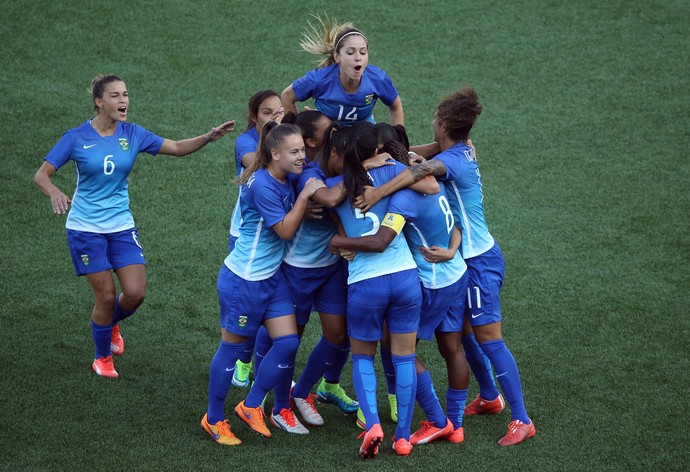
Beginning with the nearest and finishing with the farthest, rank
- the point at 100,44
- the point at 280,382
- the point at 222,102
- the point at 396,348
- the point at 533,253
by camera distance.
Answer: the point at 396,348 < the point at 280,382 < the point at 533,253 < the point at 222,102 < the point at 100,44

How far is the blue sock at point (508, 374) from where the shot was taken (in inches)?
225

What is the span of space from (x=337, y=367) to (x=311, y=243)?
1.00 metres

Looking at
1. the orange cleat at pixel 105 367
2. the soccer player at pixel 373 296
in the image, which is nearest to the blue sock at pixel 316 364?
the soccer player at pixel 373 296

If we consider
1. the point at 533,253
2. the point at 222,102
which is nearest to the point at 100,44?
the point at 222,102

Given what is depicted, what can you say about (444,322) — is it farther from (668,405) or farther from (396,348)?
(668,405)

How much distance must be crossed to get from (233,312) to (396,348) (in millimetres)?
949

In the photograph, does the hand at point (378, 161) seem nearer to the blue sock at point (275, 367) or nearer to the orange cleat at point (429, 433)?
the blue sock at point (275, 367)

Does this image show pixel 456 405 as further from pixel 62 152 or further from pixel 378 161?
pixel 62 152

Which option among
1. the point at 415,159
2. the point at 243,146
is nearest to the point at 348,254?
the point at 415,159

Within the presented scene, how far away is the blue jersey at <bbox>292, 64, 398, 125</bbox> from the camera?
6.47m

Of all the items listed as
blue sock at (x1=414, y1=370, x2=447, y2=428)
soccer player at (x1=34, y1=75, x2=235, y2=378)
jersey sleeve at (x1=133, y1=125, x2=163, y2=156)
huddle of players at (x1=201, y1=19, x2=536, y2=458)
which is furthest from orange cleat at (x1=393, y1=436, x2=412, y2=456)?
jersey sleeve at (x1=133, y1=125, x2=163, y2=156)

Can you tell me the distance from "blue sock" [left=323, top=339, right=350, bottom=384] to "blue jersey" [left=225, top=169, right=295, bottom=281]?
800mm

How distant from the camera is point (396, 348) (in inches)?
213

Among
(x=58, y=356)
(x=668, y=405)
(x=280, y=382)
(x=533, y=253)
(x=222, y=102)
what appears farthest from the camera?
(x=222, y=102)
